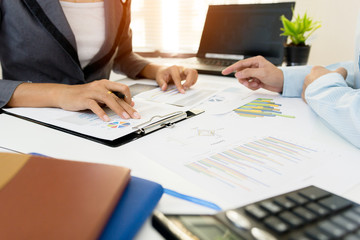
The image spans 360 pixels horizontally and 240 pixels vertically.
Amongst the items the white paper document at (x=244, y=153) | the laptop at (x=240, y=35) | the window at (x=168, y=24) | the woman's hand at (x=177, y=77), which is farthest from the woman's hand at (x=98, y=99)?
the window at (x=168, y=24)

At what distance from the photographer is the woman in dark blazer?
664 millimetres

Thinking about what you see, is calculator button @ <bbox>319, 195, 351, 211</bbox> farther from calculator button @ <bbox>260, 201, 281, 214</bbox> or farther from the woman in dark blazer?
the woman in dark blazer

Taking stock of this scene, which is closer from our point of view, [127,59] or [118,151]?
[118,151]

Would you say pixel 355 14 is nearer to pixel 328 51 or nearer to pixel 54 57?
pixel 328 51

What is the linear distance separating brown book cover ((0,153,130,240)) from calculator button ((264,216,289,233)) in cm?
14

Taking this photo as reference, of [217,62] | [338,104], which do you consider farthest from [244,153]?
[217,62]

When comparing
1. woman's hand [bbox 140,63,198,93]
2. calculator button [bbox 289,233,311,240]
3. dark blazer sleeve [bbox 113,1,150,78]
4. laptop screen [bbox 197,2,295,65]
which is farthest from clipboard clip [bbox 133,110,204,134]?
laptop screen [bbox 197,2,295,65]

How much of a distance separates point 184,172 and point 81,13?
79 centimetres

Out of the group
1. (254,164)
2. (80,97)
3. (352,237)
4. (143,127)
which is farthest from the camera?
(80,97)

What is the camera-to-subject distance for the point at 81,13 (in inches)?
38.6

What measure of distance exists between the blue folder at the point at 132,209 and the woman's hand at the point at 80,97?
0.30 meters

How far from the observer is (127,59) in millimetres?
1179

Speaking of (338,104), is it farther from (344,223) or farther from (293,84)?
(344,223)

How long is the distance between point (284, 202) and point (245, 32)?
105 centimetres
